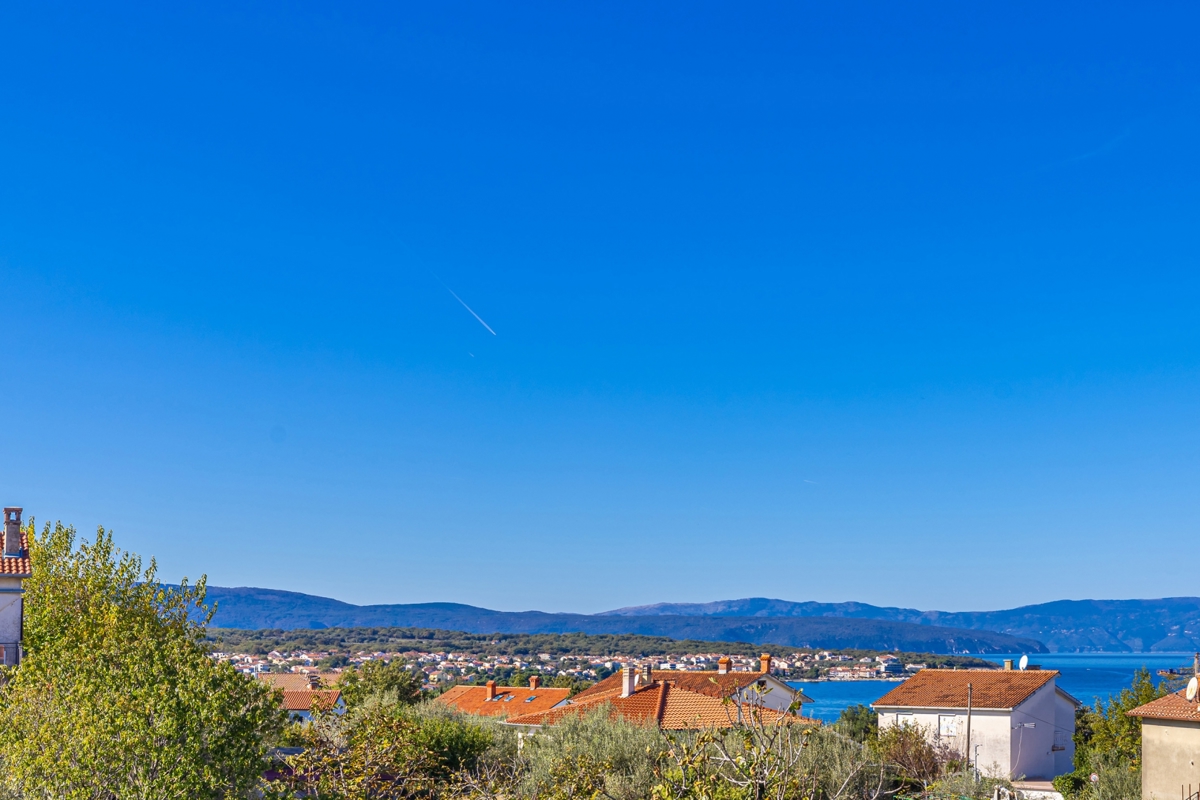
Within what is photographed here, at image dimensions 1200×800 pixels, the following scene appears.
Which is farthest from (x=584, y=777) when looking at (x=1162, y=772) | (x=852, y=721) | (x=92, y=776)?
(x=852, y=721)

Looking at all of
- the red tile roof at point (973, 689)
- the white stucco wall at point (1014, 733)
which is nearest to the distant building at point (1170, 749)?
the white stucco wall at point (1014, 733)

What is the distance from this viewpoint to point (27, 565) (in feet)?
118

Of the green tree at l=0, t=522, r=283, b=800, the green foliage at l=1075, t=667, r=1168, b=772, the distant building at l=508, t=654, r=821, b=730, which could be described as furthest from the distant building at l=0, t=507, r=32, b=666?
the green foliage at l=1075, t=667, r=1168, b=772

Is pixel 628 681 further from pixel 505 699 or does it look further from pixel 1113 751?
pixel 1113 751

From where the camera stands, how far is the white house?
160 ft

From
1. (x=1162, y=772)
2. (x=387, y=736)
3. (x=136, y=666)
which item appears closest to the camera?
(x=136, y=666)

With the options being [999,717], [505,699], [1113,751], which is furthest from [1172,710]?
[505,699]

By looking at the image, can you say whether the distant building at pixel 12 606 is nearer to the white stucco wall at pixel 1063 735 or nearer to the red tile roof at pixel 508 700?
the red tile roof at pixel 508 700

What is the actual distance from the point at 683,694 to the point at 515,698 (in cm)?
1842

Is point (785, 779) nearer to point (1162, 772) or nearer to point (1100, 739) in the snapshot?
point (1162, 772)

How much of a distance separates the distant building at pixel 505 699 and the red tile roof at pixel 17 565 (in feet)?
77.5

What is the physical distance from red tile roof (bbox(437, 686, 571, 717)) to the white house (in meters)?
17.0

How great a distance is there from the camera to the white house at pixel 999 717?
4881 centimetres

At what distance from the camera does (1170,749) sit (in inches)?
1336
